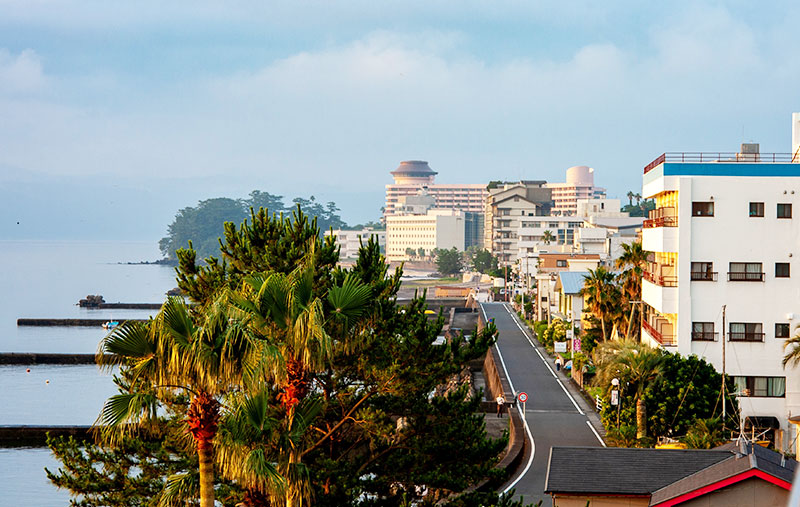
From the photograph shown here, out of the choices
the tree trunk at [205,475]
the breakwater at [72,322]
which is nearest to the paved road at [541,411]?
the tree trunk at [205,475]

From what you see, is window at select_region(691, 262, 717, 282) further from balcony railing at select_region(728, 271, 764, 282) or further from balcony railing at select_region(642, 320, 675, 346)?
balcony railing at select_region(642, 320, 675, 346)

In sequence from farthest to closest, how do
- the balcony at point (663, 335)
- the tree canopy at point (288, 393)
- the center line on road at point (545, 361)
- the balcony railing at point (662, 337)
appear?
the center line on road at point (545, 361) → the balcony railing at point (662, 337) → the balcony at point (663, 335) → the tree canopy at point (288, 393)

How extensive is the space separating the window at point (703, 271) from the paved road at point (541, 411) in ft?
27.6

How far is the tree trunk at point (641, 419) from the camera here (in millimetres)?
39188

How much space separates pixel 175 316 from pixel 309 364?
3.38 metres

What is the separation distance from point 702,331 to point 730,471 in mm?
24738

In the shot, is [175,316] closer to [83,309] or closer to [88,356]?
[88,356]

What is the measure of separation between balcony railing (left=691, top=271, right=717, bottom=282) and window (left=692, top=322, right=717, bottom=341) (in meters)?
1.99

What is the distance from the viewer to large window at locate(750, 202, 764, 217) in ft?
146

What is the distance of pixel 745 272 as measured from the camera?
4488 centimetres

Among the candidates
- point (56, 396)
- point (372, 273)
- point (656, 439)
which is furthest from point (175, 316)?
point (56, 396)

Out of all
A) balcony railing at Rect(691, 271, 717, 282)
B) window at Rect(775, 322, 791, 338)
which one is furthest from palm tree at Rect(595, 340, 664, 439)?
window at Rect(775, 322, 791, 338)

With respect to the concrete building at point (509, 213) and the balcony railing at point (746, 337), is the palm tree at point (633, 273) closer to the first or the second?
the balcony railing at point (746, 337)

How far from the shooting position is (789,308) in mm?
44438
